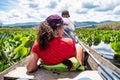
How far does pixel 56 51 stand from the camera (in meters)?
2.85

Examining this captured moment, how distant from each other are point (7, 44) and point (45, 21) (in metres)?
3.34

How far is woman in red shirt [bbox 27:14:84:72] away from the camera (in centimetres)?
279

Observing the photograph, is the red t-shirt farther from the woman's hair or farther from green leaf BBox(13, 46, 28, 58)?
green leaf BBox(13, 46, 28, 58)

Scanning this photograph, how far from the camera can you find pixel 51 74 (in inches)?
109

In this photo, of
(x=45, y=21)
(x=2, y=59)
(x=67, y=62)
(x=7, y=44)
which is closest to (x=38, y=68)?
(x=67, y=62)

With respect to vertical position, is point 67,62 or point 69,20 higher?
point 69,20

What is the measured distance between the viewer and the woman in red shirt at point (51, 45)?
279 centimetres

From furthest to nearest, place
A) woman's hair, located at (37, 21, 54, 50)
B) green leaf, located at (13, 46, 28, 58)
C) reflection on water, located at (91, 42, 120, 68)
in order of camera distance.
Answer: reflection on water, located at (91, 42, 120, 68) < green leaf, located at (13, 46, 28, 58) < woman's hair, located at (37, 21, 54, 50)

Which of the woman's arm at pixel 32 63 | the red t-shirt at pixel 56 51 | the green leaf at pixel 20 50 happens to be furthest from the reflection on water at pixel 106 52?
the woman's arm at pixel 32 63

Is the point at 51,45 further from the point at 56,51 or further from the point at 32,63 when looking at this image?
the point at 32,63

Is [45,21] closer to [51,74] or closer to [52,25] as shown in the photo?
[52,25]

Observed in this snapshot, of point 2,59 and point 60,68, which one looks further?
point 2,59

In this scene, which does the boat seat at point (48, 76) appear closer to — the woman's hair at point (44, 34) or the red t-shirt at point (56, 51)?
the red t-shirt at point (56, 51)

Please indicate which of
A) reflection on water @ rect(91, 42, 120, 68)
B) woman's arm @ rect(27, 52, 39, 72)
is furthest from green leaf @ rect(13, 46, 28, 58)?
reflection on water @ rect(91, 42, 120, 68)
